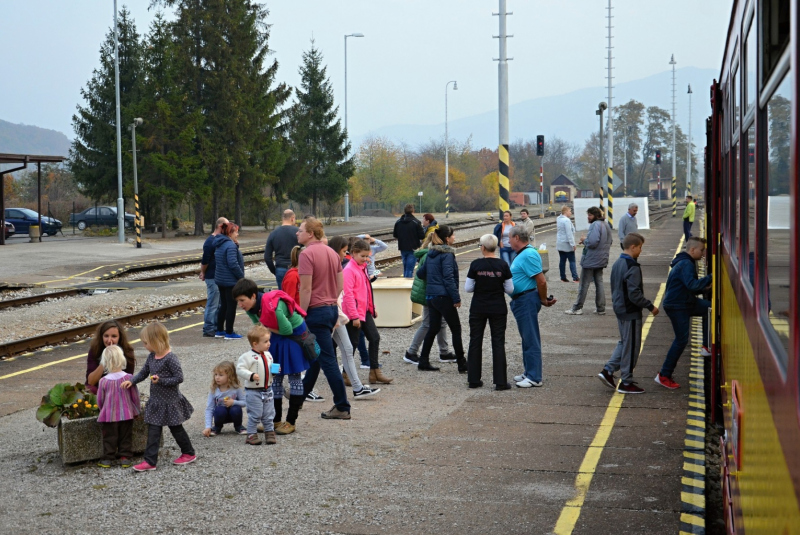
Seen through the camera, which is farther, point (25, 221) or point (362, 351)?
point (25, 221)

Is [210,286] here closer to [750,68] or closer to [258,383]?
[258,383]

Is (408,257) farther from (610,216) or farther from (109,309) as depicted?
(610,216)

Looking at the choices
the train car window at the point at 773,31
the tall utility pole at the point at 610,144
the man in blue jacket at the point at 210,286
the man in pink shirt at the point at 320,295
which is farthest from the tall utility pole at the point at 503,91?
the train car window at the point at 773,31

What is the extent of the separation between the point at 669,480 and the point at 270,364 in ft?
11.3

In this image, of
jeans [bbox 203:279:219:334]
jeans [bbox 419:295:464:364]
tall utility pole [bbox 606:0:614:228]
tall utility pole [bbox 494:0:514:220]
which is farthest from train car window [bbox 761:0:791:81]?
tall utility pole [bbox 606:0:614:228]

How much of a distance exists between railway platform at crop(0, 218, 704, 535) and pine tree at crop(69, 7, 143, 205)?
39694mm

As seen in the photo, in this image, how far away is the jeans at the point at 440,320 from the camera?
1113cm

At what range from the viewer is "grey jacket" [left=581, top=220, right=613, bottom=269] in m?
16.2

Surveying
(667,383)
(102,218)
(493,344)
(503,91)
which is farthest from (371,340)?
(102,218)

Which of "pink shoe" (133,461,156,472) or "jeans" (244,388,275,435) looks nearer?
"pink shoe" (133,461,156,472)

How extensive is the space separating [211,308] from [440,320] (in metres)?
4.61

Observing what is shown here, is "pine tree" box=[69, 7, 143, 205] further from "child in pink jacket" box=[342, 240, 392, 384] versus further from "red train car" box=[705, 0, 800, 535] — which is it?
→ "red train car" box=[705, 0, 800, 535]

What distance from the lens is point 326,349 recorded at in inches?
345

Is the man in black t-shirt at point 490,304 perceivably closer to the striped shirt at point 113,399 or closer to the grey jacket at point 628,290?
the grey jacket at point 628,290
